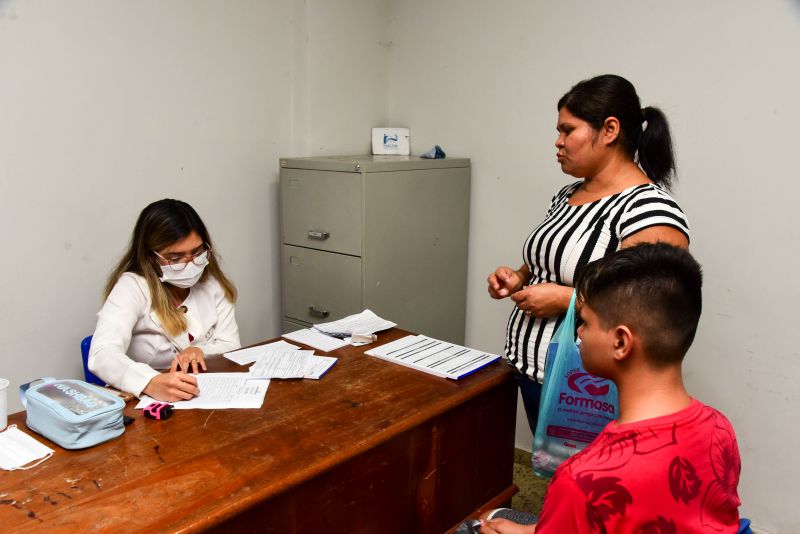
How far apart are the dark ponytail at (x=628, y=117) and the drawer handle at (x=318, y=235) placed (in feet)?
4.29

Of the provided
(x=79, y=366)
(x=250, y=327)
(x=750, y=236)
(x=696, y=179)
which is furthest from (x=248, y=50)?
(x=750, y=236)

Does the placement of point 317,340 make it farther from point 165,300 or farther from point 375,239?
point 375,239

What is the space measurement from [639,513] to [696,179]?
189cm

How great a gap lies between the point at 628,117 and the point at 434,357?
2.98 feet

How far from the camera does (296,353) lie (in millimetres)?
2064

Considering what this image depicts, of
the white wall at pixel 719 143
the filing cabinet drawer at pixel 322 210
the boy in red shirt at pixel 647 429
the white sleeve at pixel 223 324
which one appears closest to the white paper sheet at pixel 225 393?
the white sleeve at pixel 223 324

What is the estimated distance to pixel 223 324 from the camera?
7.65 feet

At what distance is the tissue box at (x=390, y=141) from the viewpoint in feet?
11.4

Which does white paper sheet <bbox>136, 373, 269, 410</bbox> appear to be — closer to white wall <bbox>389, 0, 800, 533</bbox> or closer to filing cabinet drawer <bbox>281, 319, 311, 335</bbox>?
filing cabinet drawer <bbox>281, 319, 311, 335</bbox>

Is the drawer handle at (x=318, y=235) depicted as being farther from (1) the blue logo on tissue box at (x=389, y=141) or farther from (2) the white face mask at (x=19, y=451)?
(2) the white face mask at (x=19, y=451)

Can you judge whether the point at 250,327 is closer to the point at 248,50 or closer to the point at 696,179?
the point at 248,50

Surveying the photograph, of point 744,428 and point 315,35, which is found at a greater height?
point 315,35

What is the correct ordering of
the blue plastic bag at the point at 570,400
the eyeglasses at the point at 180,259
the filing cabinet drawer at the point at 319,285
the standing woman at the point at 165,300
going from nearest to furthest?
the blue plastic bag at the point at 570,400 < the standing woman at the point at 165,300 < the eyeglasses at the point at 180,259 < the filing cabinet drawer at the point at 319,285

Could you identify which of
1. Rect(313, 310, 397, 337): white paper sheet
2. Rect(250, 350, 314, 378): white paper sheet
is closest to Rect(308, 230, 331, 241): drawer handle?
Rect(313, 310, 397, 337): white paper sheet
